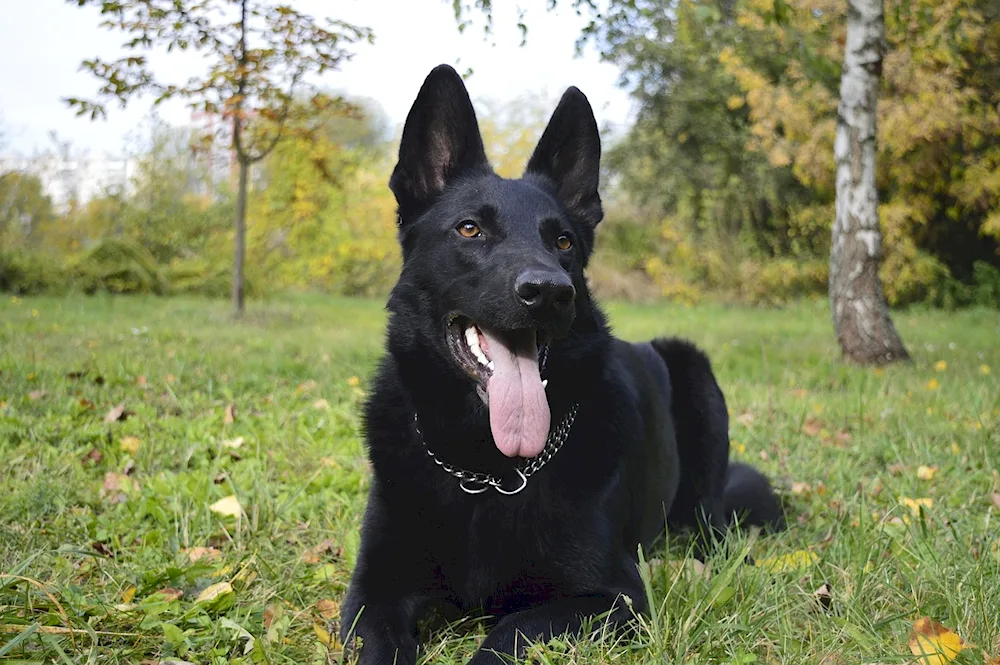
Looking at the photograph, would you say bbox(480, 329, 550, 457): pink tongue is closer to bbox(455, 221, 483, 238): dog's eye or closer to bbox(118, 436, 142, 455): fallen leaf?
bbox(455, 221, 483, 238): dog's eye

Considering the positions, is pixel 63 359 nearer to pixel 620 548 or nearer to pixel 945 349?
pixel 620 548

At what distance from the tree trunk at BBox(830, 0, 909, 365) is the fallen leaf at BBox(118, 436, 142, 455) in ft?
20.3

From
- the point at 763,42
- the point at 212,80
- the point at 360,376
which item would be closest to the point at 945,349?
the point at 360,376

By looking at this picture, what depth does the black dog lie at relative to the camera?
2.19 m

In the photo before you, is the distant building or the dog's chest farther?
the distant building

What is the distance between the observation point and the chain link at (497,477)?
2.34 meters

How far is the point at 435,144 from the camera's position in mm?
2643

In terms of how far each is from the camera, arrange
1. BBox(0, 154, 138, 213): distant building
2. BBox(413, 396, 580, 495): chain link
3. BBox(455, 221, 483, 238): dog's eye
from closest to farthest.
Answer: BBox(413, 396, 580, 495): chain link, BBox(455, 221, 483, 238): dog's eye, BBox(0, 154, 138, 213): distant building

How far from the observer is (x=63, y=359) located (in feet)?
18.2

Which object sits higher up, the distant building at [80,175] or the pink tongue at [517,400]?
the distant building at [80,175]

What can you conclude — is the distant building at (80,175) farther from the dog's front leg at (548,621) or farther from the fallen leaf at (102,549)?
the dog's front leg at (548,621)

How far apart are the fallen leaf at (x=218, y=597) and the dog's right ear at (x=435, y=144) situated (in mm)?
1232

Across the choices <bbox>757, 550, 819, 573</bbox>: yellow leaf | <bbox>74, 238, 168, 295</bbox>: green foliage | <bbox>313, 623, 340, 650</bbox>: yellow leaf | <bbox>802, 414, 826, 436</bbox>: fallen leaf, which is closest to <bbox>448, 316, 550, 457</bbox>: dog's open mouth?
<bbox>313, 623, 340, 650</bbox>: yellow leaf

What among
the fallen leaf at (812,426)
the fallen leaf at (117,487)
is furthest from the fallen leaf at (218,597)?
the fallen leaf at (812,426)
